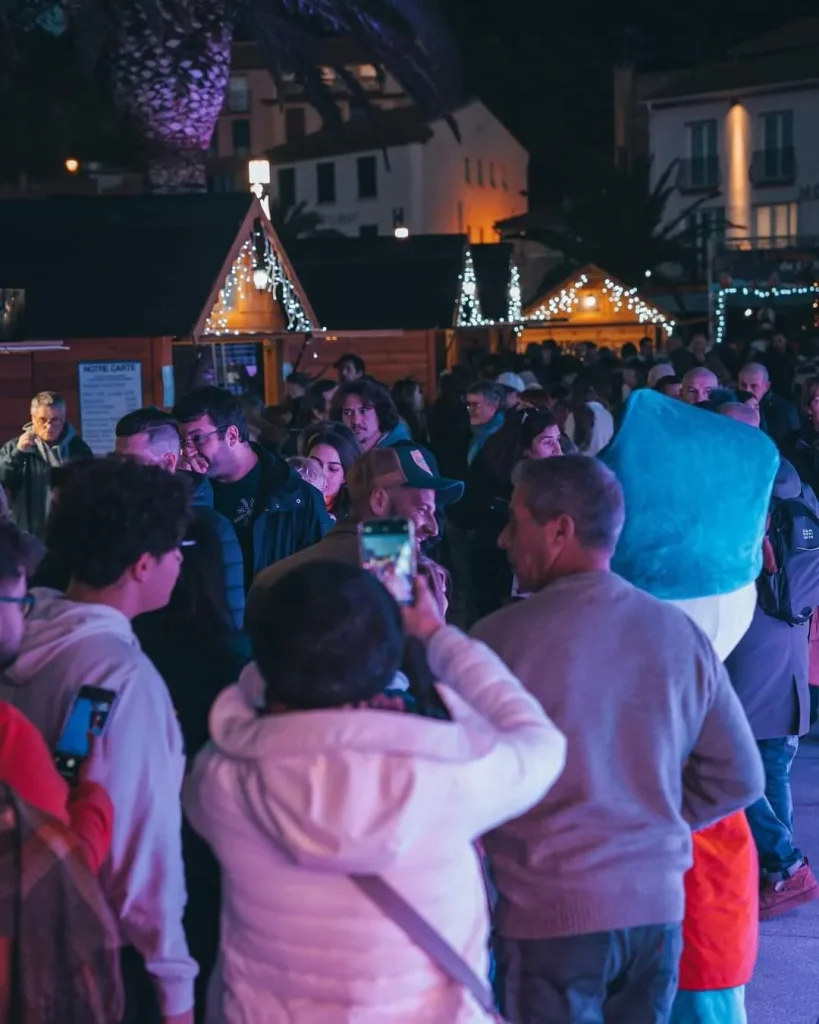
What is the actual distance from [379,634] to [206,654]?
1291mm

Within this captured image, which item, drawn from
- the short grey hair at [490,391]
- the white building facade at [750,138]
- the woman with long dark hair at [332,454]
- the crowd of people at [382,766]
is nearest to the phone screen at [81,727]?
the crowd of people at [382,766]

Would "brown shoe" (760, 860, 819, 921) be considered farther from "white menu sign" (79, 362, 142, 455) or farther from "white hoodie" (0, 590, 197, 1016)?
"white menu sign" (79, 362, 142, 455)

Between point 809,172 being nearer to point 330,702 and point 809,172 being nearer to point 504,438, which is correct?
point 504,438

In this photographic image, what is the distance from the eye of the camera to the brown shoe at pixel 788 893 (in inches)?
234

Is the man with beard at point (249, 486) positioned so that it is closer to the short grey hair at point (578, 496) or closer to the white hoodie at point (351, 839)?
the short grey hair at point (578, 496)

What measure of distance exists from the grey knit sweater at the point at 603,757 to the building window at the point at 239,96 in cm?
7044

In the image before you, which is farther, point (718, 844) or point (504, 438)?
point (504, 438)

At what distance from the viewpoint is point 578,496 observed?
134 inches

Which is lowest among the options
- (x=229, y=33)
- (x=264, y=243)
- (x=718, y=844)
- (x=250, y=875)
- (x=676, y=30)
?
(x=718, y=844)

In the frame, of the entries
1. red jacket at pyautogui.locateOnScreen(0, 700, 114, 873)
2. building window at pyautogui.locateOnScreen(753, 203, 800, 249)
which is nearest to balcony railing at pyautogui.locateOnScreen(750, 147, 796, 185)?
building window at pyautogui.locateOnScreen(753, 203, 800, 249)

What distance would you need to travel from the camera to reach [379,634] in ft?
8.56

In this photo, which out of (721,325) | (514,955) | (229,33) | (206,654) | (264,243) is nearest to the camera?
(514,955)

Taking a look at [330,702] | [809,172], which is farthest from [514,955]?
[809,172]

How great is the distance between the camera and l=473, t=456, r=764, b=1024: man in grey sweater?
3322 millimetres
